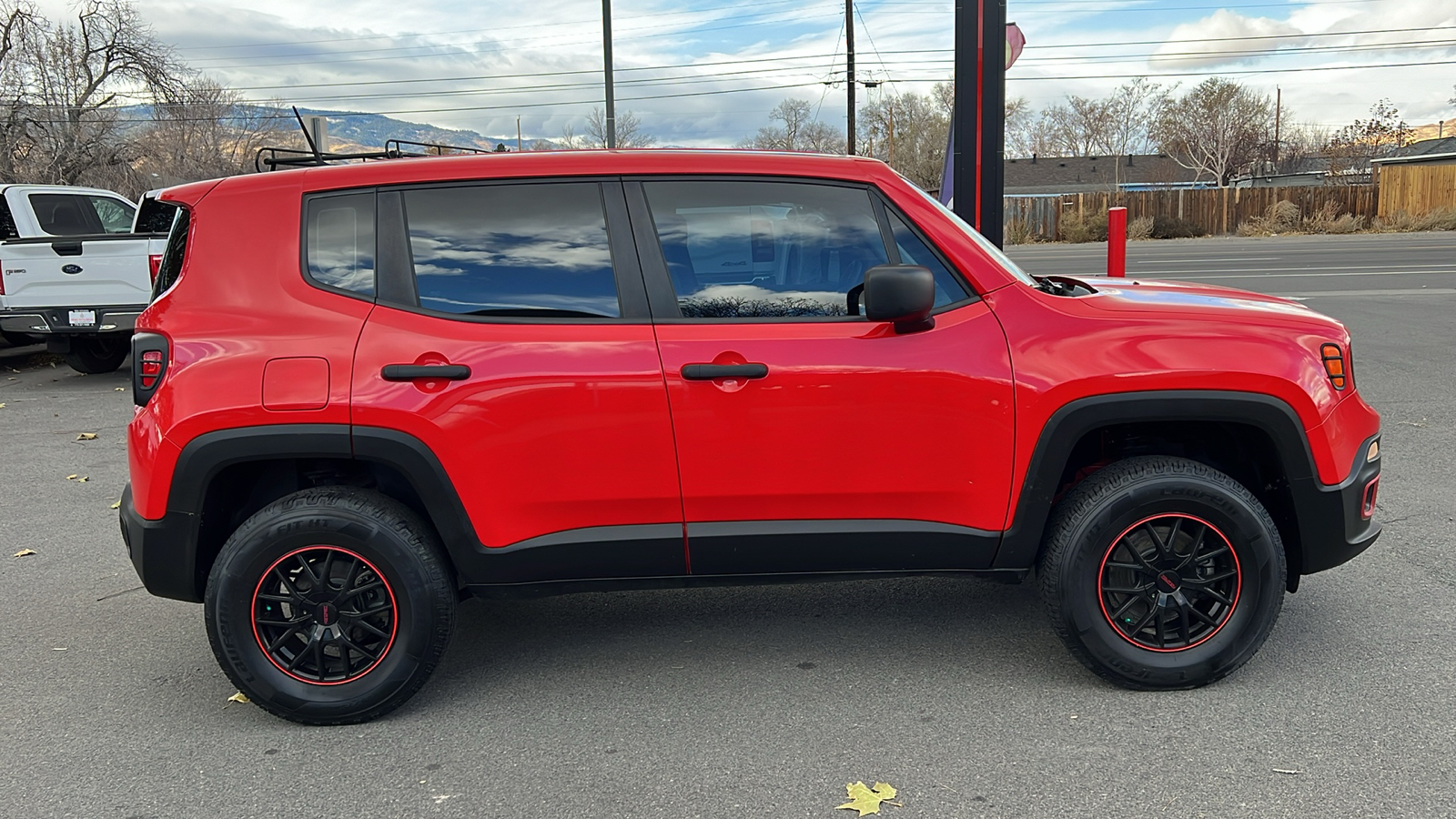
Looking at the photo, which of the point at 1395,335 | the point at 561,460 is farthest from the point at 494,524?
the point at 1395,335

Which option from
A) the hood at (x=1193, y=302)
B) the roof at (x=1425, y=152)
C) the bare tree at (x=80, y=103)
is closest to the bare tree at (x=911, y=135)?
the roof at (x=1425, y=152)

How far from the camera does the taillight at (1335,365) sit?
3.55m

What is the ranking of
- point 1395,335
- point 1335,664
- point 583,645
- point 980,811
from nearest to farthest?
point 980,811 → point 1335,664 → point 583,645 → point 1395,335

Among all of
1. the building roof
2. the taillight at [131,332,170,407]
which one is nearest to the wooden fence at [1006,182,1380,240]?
the building roof

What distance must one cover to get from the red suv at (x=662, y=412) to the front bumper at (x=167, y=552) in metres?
0.01

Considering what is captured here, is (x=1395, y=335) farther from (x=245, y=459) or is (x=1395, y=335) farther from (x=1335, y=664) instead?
(x=245, y=459)

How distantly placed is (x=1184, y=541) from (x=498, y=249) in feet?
7.94

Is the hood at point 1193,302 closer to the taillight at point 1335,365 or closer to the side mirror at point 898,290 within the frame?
the taillight at point 1335,365

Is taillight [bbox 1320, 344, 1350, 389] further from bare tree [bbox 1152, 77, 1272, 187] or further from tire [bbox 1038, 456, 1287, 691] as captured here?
bare tree [bbox 1152, 77, 1272, 187]

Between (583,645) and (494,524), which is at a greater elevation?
(494,524)

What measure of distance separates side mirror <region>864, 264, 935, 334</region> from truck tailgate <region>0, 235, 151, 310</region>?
9665 millimetres

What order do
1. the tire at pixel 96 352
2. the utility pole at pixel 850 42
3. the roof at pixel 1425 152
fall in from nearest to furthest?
1. the tire at pixel 96 352
2. the utility pole at pixel 850 42
3. the roof at pixel 1425 152

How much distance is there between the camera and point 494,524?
3.45 meters

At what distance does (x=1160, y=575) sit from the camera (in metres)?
3.55
